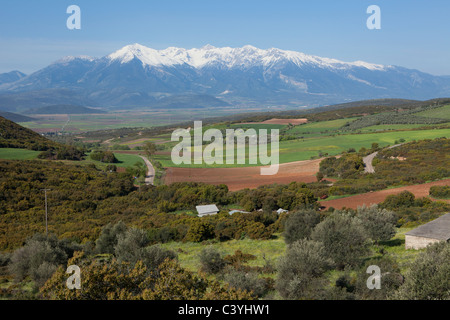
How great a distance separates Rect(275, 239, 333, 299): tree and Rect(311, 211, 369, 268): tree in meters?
2.23

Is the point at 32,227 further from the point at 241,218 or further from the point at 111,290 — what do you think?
the point at 111,290

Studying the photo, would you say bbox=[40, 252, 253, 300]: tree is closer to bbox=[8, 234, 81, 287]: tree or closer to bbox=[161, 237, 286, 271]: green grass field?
bbox=[8, 234, 81, 287]: tree

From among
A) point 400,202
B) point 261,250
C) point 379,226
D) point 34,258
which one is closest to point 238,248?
point 261,250

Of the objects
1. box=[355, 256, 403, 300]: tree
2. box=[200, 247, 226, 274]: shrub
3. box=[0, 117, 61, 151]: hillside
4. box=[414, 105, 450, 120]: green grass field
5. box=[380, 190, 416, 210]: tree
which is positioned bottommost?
box=[380, 190, 416, 210]: tree

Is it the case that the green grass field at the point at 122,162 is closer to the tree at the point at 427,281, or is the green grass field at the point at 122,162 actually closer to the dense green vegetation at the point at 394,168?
the dense green vegetation at the point at 394,168

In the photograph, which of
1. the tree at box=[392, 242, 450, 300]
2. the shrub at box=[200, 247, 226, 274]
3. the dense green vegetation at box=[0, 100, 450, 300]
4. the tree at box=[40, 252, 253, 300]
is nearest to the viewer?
the tree at box=[40, 252, 253, 300]

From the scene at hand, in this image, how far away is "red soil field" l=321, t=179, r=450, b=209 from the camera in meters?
34.9

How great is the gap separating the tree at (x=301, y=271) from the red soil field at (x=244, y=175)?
35687 mm

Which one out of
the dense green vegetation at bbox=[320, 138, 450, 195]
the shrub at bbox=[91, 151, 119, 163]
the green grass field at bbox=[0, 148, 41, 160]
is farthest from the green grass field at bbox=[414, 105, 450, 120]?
the green grass field at bbox=[0, 148, 41, 160]

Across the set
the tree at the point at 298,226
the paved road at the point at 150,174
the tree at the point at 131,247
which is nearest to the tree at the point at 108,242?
the tree at the point at 131,247

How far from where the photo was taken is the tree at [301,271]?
38.3 feet

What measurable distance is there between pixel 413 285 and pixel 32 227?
27059 mm

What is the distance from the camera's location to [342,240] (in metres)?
15.3
